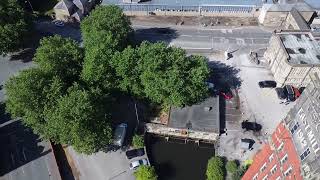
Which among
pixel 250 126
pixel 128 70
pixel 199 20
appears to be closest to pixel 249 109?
pixel 250 126

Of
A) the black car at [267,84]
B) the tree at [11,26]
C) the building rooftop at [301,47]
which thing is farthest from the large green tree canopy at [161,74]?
the tree at [11,26]

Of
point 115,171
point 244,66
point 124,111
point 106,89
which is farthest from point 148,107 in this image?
point 244,66

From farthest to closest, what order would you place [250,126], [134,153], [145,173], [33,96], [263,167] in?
[250,126] < [134,153] < [33,96] < [145,173] < [263,167]

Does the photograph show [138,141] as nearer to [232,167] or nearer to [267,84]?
[232,167]

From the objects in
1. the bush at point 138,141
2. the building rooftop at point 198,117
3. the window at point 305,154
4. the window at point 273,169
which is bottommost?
the bush at point 138,141

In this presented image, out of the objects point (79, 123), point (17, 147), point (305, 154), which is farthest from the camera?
point (17, 147)

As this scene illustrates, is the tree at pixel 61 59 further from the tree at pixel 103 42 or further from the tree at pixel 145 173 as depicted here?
the tree at pixel 145 173

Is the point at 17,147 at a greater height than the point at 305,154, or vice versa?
the point at 305,154

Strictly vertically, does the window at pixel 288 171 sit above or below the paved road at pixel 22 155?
above
